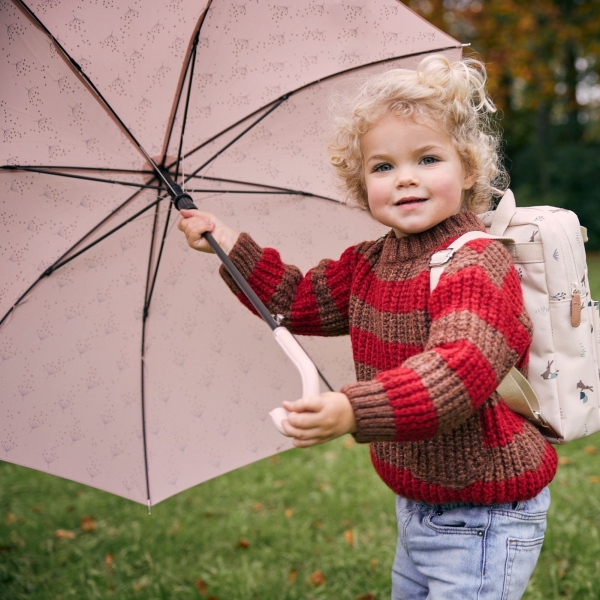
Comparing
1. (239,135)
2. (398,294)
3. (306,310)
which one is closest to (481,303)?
(398,294)

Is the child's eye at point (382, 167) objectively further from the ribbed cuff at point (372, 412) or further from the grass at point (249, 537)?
the grass at point (249, 537)

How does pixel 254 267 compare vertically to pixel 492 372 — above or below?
above

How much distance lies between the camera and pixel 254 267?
2.34m

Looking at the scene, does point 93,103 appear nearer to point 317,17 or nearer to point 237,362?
point 317,17

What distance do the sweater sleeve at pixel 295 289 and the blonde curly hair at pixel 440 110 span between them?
329 millimetres

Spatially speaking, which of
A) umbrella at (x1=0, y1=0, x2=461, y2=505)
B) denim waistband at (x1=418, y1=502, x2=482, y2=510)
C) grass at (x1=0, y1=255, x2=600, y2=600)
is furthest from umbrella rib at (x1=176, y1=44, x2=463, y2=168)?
grass at (x1=0, y1=255, x2=600, y2=600)

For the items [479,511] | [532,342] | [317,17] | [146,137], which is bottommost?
[479,511]

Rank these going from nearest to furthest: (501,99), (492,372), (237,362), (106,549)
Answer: (492,372)
(237,362)
(106,549)
(501,99)

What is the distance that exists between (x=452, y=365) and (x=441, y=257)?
365 mm

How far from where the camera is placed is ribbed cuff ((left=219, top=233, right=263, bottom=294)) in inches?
91.9

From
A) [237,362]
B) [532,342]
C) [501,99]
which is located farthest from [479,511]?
[501,99]

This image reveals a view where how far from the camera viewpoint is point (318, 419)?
1.48 m

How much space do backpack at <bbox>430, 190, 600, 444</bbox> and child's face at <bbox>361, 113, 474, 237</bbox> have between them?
175 mm

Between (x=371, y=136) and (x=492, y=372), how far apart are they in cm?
74
